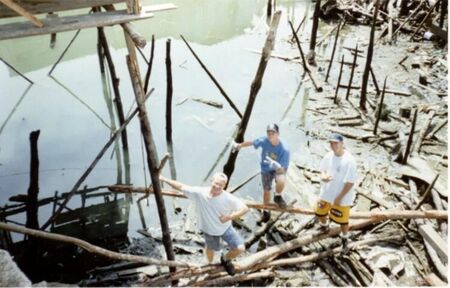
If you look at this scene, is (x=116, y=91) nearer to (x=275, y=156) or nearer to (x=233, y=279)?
(x=275, y=156)

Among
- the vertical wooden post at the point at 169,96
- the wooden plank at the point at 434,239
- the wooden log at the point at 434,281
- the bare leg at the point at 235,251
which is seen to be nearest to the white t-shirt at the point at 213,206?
the bare leg at the point at 235,251

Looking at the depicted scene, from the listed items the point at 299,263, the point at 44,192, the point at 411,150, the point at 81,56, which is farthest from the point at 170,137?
the point at 81,56

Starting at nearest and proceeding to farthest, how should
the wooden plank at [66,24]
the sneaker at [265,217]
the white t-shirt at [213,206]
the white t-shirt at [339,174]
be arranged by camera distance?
the wooden plank at [66,24]
the white t-shirt at [213,206]
the white t-shirt at [339,174]
the sneaker at [265,217]

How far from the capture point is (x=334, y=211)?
6.65 metres

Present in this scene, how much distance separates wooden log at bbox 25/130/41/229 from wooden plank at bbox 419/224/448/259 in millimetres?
7913

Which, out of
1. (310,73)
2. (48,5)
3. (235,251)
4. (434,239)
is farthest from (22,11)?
(310,73)

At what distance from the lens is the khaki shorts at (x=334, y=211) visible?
6.55 metres

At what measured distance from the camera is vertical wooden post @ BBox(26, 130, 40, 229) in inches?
360

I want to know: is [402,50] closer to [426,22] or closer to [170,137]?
[426,22]

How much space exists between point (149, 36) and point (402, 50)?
1202 centimetres

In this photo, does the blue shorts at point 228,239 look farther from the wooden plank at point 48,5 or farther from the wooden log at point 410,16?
the wooden log at point 410,16

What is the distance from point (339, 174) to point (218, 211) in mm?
1992

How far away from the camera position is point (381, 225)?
25.6 ft

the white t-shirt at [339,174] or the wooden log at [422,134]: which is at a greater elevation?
the white t-shirt at [339,174]
